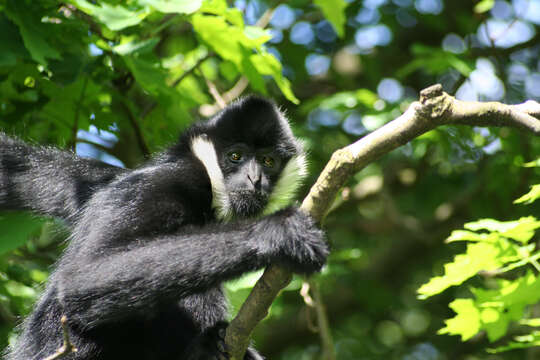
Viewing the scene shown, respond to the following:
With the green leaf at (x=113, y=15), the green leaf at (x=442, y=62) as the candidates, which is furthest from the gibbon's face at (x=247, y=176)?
the green leaf at (x=442, y=62)

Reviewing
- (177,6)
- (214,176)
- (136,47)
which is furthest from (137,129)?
(177,6)

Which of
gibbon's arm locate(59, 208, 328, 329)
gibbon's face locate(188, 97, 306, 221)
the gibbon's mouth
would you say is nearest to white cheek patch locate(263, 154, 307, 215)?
gibbon's face locate(188, 97, 306, 221)

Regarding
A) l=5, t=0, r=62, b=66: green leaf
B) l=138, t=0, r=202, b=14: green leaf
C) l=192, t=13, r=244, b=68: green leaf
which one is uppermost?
l=138, t=0, r=202, b=14: green leaf

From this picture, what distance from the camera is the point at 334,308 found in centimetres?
1069

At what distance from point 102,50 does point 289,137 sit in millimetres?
1937

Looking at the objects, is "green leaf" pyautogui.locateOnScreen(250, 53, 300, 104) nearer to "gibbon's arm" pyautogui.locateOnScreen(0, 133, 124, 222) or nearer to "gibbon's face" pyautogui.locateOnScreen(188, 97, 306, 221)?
"gibbon's face" pyautogui.locateOnScreen(188, 97, 306, 221)

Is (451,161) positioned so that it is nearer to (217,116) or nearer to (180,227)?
(217,116)

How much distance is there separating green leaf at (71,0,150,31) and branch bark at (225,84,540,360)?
6.93 ft

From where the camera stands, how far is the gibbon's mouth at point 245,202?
5.71 metres

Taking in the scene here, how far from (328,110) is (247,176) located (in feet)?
14.6

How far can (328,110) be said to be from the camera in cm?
1006

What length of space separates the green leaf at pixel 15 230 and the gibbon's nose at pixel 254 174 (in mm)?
1851

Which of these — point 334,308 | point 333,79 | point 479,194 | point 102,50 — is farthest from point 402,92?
point 102,50

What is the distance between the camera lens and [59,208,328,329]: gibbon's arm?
172 inches
